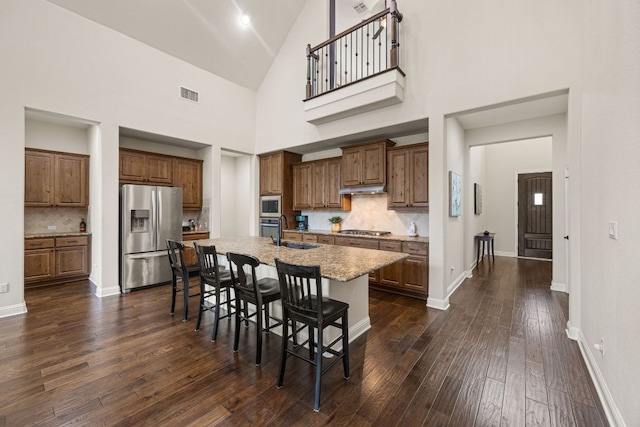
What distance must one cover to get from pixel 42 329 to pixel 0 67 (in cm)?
331

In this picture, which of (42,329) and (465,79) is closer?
(42,329)

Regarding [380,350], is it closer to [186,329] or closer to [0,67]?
[186,329]

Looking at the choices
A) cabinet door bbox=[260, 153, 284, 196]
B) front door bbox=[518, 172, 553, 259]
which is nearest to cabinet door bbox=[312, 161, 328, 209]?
cabinet door bbox=[260, 153, 284, 196]

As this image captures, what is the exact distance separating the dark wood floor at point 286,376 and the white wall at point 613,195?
1.39ft

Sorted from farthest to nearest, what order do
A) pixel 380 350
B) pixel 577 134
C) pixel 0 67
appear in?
pixel 0 67, pixel 577 134, pixel 380 350

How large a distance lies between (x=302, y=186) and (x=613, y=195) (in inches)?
193

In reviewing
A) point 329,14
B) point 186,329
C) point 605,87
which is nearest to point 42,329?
point 186,329

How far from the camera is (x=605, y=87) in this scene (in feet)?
6.74

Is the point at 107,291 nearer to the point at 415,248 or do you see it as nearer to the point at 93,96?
the point at 93,96

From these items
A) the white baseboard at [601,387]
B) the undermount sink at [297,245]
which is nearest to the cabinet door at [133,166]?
the undermount sink at [297,245]

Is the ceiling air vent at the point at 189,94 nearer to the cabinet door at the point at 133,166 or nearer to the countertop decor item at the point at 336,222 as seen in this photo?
the cabinet door at the point at 133,166

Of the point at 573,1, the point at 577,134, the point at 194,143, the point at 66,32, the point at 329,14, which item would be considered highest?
the point at 329,14

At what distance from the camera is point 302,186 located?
240 inches

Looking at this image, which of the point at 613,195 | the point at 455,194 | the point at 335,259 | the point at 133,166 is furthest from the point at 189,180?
the point at 613,195
